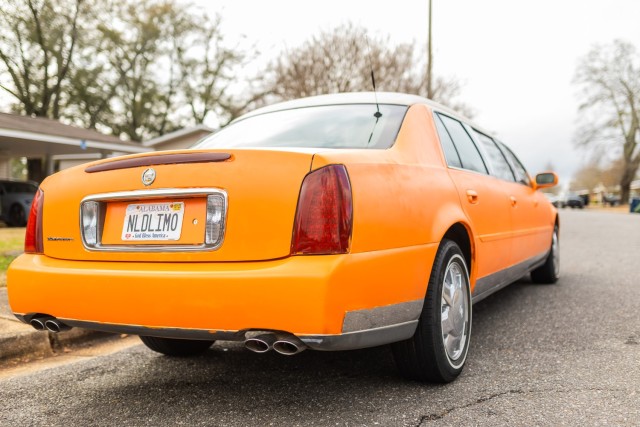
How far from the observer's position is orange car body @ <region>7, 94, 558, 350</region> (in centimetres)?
209

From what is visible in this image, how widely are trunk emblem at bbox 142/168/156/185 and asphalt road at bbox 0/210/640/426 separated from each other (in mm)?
1019

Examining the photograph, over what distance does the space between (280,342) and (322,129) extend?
127cm

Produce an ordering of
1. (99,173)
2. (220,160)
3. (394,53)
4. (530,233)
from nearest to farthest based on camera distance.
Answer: (220,160) < (99,173) < (530,233) < (394,53)

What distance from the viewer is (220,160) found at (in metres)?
2.30

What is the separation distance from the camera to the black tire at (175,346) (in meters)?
3.36

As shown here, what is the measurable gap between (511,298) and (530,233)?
81cm

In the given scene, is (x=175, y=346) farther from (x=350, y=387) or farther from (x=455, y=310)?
(x=455, y=310)

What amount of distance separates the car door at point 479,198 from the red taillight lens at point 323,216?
110 cm

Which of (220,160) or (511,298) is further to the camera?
(511,298)

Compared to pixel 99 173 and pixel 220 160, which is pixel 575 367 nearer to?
pixel 220 160

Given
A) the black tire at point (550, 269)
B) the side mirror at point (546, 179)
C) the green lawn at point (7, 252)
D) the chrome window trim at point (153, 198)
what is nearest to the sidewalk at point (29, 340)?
the chrome window trim at point (153, 198)

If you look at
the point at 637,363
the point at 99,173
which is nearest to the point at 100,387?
the point at 99,173

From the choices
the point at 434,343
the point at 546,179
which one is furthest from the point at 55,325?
the point at 546,179

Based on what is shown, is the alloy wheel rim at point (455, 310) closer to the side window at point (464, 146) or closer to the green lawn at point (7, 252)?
the side window at point (464, 146)
